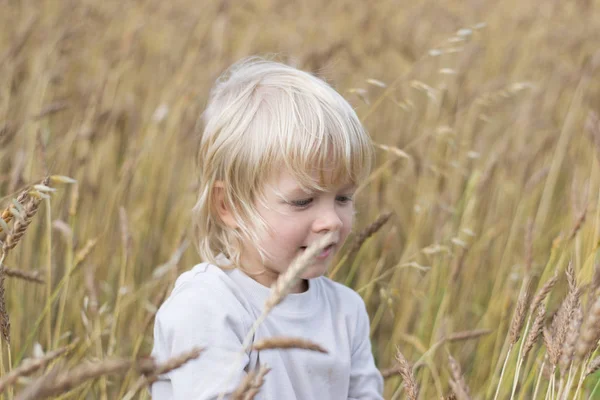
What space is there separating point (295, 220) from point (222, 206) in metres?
0.19

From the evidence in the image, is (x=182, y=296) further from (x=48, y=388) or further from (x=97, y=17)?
(x=97, y=17)

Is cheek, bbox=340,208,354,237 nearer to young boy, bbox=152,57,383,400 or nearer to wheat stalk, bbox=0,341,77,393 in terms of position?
young boy, bbox=152,57,383,400

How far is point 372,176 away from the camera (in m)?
1.95

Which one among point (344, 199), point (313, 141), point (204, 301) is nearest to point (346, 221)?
point (344, 199)

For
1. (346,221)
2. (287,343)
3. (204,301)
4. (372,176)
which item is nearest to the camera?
(287,343)

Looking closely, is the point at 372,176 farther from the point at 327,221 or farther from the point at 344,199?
the point at 327,221

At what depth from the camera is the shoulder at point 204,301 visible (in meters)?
1.31

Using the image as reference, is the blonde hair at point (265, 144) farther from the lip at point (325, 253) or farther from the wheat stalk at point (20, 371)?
the wheat stalk at point (20, 371)

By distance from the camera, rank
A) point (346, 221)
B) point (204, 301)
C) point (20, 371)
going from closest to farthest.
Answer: point (20, 371)
point (204, 301)
point (346, 221)

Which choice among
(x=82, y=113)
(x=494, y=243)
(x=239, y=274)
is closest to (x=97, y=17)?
(x=82, y=113)

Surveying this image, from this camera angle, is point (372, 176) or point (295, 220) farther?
point (372, 176)

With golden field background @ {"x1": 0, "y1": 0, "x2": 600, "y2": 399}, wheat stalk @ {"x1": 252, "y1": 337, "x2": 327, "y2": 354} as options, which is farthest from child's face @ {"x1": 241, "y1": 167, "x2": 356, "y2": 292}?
wheat stalk @ {"x1": 252, "y1": 337, "x2": 327, "y2": 354}

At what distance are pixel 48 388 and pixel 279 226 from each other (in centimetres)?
83

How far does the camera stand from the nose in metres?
1.37
